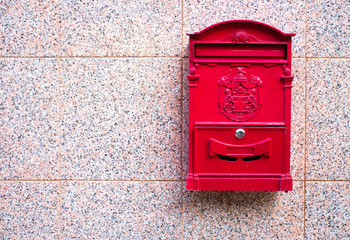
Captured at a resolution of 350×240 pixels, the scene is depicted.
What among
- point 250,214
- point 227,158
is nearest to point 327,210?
point 250,214

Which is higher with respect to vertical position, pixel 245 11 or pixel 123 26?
pixel 245 11

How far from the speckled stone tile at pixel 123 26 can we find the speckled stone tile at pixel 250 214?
4.46 feet

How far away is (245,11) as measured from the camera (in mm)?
2559

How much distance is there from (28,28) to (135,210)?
1.86 metres

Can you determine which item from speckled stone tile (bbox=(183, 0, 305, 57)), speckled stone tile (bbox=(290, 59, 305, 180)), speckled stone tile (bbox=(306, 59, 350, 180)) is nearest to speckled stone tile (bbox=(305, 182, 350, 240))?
speckled stone tile (bbox=(306, 59, 350, 180))

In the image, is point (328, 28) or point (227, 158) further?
point (328, 28)

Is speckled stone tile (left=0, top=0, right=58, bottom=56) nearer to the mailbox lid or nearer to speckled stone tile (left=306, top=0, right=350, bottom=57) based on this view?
the mailbox lid

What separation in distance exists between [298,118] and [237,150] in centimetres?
77

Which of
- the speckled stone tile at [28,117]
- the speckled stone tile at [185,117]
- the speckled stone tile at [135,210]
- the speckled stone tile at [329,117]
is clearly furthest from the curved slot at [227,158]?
the speckled stone tile at [28,117]

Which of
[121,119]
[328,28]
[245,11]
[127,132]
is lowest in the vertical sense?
[127,132]

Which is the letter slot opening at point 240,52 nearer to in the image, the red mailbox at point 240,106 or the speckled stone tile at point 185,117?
the red mailbox at point 240,106

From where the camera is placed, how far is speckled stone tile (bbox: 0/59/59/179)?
261cm

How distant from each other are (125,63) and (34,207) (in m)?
1.51

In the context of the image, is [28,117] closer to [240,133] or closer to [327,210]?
[240,133]
